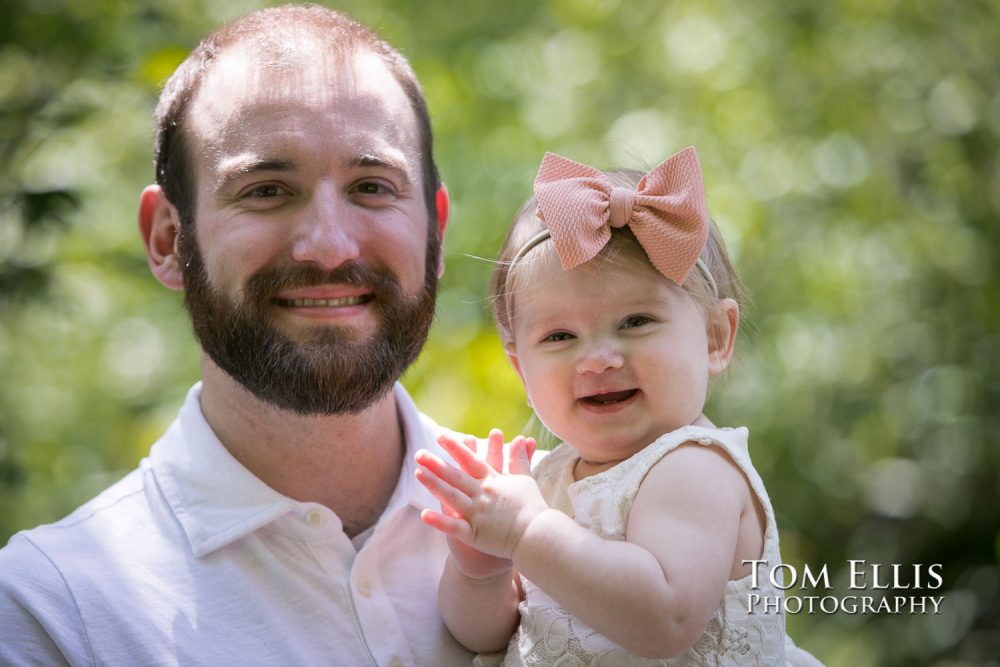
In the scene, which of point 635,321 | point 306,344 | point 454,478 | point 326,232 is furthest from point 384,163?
point 454,478

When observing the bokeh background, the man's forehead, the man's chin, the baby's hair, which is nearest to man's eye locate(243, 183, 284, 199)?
the man's forehead

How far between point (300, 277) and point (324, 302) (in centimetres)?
10

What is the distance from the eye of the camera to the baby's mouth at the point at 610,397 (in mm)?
2193

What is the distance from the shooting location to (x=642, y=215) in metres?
2.19

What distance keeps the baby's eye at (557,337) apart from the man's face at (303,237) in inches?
20.7

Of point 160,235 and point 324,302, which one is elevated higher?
point 160,235

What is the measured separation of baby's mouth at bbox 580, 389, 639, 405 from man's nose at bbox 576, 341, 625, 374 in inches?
2.9

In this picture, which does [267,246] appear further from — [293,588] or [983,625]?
[983,625]

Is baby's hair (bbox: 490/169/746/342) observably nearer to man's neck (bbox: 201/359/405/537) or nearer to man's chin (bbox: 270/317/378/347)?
man's chin (bbox: 270/317/378/347)

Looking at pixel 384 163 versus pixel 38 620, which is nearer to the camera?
pixel 38 620

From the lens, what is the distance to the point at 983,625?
224 inches

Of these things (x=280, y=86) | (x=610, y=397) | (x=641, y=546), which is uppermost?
(x=280, y=86)

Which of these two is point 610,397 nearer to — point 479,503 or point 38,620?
point 479,503

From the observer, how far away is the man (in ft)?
7.52
